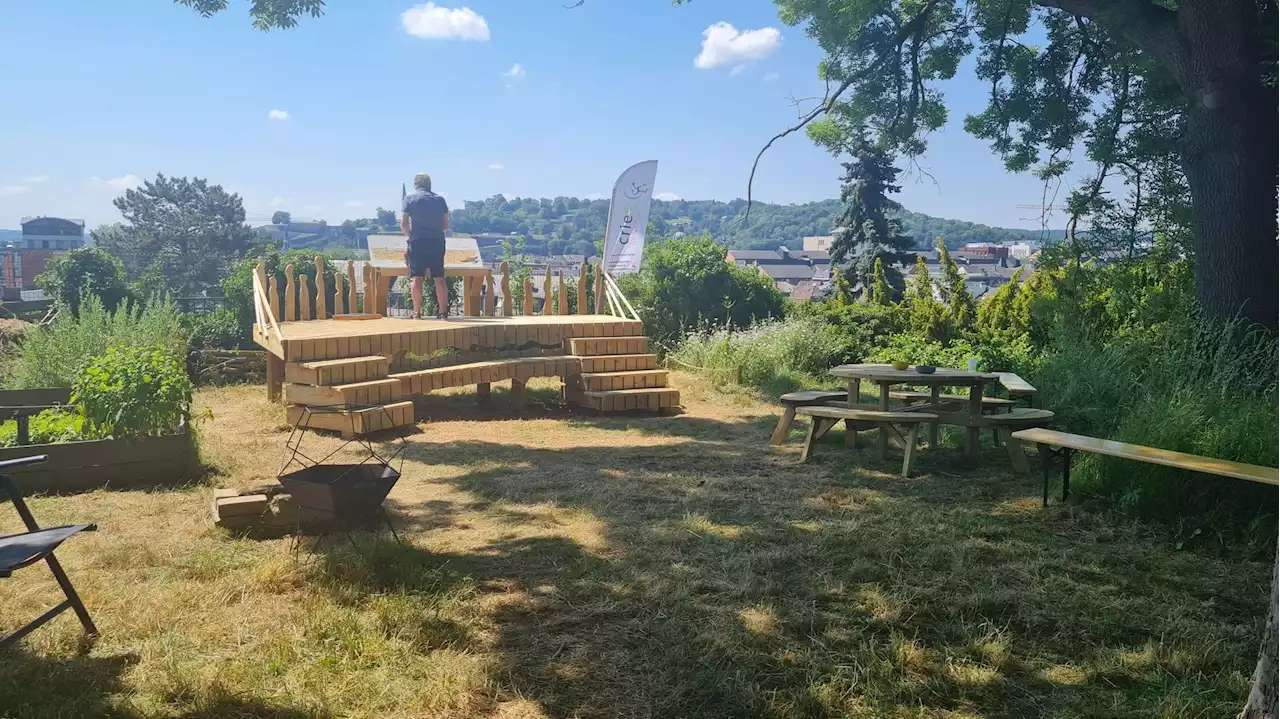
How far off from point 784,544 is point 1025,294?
925 cm

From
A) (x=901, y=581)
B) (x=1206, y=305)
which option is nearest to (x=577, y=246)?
(x=1206, y=305)

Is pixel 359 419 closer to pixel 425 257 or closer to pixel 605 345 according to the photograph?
pixel 425 257

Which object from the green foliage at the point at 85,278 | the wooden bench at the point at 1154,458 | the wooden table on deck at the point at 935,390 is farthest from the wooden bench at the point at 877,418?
the green foliage at the point at 85,278

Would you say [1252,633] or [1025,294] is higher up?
[1025,294]

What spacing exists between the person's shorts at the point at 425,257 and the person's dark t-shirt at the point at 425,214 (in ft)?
0.15

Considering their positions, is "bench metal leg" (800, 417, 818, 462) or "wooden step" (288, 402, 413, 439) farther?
"wooden step" (288, 402, 413, 439)

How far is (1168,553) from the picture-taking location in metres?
4.51

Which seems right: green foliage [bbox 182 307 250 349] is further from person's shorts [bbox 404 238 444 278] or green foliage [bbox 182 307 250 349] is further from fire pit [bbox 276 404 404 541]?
fire pit [bbox 276 404 404 541]

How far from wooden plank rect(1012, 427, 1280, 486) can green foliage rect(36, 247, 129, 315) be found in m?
14.3

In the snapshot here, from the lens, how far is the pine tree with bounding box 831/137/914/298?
101 feet

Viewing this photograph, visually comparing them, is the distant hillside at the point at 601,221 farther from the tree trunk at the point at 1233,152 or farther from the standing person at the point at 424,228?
the tree trunk at the point at 1233,152

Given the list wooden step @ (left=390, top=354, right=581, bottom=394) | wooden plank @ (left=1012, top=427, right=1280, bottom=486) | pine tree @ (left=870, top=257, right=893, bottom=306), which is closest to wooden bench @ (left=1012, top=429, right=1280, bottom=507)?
wooden plank @ (left=1012, top=427, right=1280, bottom=486)

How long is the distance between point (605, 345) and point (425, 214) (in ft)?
8.12

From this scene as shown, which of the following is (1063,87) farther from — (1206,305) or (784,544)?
(784,544)
